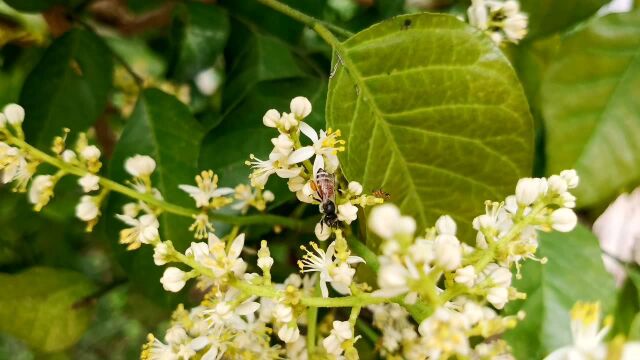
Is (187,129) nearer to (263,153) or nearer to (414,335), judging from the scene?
(263,153)

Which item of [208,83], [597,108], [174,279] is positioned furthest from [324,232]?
[208,83]

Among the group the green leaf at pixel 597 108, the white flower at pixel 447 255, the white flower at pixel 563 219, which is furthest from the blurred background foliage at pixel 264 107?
the white flower at pixel 447 255

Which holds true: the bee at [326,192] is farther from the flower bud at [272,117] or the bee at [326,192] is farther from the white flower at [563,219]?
the white flower at [563,219]

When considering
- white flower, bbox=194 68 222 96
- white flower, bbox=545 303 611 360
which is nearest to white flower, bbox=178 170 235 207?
white flower, bbox=545 303 611 360

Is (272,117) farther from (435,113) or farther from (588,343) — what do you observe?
(588,343)

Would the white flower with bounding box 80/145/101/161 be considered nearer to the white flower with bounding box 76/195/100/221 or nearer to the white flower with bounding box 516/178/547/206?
the white flower with bounding box 76/195/100/221

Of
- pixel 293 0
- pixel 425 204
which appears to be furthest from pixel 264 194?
pixel 293 0
